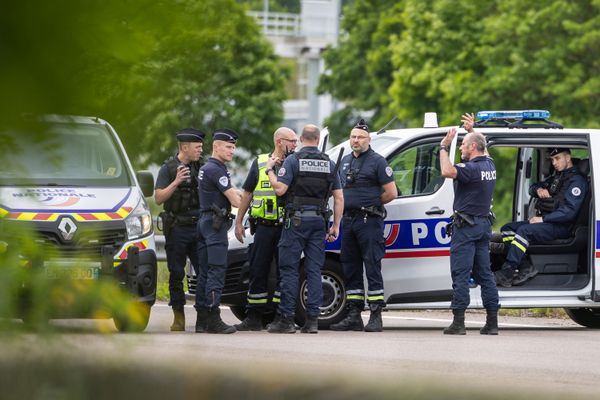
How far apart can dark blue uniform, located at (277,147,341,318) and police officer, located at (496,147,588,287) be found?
185 centimetres

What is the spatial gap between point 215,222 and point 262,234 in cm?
56

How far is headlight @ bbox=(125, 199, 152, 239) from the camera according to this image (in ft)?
32.1

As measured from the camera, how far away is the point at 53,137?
1669mm

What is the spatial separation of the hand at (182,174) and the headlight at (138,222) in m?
0.41

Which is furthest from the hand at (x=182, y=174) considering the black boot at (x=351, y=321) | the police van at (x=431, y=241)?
the black boot at (x=351, y=321)

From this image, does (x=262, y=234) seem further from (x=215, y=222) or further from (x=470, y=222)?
(x=470, y=222)

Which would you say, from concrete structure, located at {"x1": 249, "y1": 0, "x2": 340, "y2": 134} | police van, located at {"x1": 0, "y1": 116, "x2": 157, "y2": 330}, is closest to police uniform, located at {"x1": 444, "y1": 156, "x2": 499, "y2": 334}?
police van, located at {"x1": 0, "y1": 116, "x2": 157, "y2": 330}

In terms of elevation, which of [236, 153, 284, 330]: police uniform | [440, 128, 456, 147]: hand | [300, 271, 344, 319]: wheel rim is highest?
[440, 128, 456, 147]: hand

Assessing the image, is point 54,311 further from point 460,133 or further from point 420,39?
point 420,39

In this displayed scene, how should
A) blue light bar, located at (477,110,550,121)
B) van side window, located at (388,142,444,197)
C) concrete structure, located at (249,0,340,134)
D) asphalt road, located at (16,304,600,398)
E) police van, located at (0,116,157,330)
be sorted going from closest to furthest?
police van, located at (0,116,157,330) < asphalt road, located at (16,304,600,398) < van side window, located at (388,142,444,197) < blue light bar, located at (477,110,550,121) < concrete structure, located at (249,0,340,134)

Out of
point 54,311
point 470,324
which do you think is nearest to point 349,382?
point 54,311

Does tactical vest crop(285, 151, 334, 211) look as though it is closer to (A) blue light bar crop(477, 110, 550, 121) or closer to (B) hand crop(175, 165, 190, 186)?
(B) hand crop(175, 165, 190, 186)

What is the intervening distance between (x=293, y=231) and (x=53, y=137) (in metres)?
8.65

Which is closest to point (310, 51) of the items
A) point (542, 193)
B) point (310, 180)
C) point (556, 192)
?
point (542, 193)
